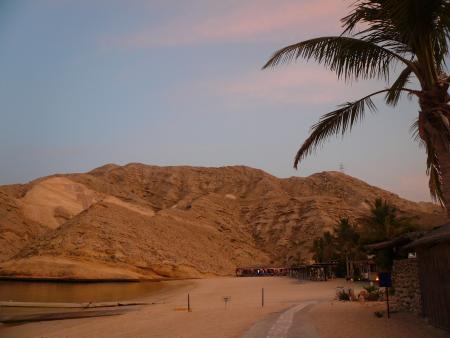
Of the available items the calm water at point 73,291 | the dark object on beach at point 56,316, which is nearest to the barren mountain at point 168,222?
the calm water at point 73,291

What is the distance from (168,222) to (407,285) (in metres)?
63.1

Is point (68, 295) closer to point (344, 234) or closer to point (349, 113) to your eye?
point (344, 234)

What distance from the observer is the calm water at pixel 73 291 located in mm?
40688

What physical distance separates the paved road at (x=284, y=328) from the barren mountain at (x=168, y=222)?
2942cm

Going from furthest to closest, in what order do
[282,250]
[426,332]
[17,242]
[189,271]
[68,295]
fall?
[282,250], [17,242], [189,271], [68,295], [426,332]

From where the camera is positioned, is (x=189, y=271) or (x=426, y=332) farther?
(x=189, y=271)

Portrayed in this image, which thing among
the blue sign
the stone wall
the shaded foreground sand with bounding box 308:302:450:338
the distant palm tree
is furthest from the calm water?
the blue sign

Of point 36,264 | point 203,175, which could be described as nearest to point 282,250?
point 36,264

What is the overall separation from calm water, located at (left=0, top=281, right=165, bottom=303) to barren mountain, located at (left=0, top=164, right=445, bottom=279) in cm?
239

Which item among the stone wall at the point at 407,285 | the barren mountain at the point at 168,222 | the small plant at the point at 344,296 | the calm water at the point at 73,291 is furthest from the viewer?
the barren mountain at the point at 168,222

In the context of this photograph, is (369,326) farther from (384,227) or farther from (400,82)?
(384,227)

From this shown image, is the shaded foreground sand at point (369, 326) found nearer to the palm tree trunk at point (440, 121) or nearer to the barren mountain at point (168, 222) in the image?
the palm tree trunk at point (440, 121)

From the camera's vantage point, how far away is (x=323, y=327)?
490 inches

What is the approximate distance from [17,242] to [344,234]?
50551 millimetres
